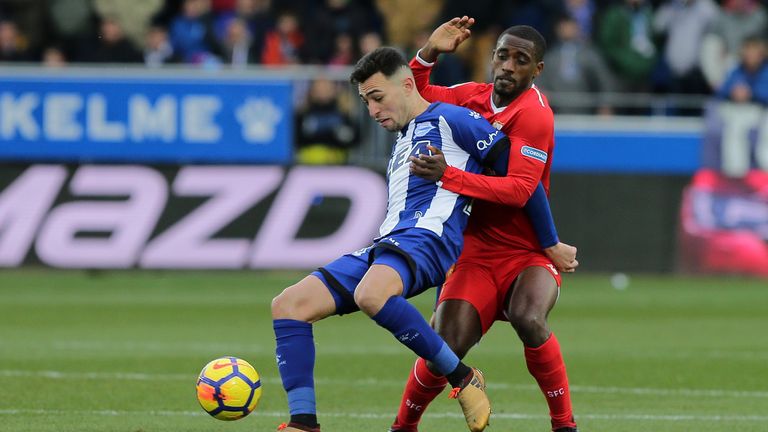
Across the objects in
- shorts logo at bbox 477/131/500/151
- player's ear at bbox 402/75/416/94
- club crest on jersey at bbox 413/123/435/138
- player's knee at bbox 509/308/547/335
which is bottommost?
player's knee at bbox 509/308/547/335

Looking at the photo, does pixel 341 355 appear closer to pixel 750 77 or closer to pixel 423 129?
pixel 423 129

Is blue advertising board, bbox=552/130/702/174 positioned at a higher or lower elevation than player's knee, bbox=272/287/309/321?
lower

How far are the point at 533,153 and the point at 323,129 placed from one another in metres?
11.0

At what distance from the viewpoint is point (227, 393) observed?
294 inches

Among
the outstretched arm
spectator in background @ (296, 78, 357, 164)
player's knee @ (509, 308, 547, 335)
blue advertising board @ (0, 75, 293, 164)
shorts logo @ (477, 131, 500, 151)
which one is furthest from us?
spectator in background @ (296, 78, 357, 164)

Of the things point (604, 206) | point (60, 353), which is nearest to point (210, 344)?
point (60, 353)

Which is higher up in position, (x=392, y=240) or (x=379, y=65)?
(x=379, y=65)

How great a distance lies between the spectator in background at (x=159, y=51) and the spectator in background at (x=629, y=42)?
5689 mm

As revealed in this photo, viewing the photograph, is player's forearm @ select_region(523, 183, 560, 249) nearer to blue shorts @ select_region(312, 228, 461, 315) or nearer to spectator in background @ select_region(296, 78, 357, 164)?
blue shorts @ select_region(312, 228, 461, 315)

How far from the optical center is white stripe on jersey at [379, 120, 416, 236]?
735 cm

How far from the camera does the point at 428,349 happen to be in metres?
7.10

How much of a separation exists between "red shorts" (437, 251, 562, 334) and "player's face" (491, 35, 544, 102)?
85cm

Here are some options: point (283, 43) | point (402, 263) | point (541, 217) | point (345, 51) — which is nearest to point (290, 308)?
point (402, 263)

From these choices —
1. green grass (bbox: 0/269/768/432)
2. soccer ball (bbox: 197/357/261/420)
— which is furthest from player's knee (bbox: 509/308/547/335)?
soccer ball (bbox: 197/357/261/420)
